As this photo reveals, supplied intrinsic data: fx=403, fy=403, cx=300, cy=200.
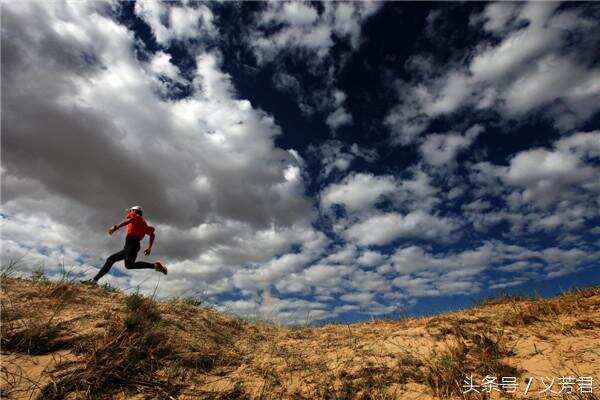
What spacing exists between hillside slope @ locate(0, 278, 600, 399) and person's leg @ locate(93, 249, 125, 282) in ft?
7.98

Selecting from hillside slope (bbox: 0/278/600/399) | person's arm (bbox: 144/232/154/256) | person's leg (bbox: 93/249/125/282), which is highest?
person's arm (bbox: 144/232/154/256)

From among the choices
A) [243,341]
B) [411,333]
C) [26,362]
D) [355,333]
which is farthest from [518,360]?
[26,362]

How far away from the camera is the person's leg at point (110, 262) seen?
9.00m

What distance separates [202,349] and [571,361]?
14.8 ft

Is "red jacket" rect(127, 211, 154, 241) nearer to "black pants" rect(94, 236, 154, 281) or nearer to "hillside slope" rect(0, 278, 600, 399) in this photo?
"black pants" rect(94, 236, 154, 281)

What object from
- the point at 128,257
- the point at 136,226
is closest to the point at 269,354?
the point at 128,257

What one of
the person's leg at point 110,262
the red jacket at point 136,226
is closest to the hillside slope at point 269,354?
the person's leg at point 110,262

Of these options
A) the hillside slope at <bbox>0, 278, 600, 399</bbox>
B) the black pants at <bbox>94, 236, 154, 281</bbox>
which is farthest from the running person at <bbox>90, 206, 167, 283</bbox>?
the hillside slope at <bbox>0, 278, 600, 399</bbox>

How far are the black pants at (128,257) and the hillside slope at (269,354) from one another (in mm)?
2602

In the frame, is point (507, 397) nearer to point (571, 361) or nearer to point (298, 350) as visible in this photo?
point (571, 361)

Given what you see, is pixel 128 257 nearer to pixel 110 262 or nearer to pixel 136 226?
pixel 110 262

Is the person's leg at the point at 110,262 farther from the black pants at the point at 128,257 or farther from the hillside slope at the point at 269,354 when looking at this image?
the hillside slope at the point at 269,354

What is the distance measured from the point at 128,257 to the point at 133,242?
372mm

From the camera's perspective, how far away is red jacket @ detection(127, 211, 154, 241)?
9672mm
